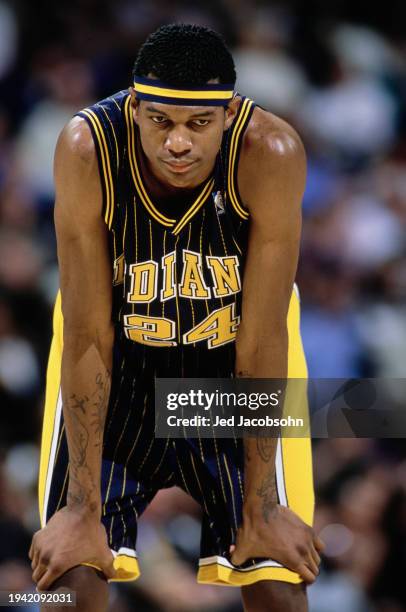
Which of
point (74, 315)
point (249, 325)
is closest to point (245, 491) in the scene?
point (249, 325)

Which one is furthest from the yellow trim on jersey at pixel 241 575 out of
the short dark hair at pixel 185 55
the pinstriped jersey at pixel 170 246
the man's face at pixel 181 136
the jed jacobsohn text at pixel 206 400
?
the short dark hair at pixel 185 55

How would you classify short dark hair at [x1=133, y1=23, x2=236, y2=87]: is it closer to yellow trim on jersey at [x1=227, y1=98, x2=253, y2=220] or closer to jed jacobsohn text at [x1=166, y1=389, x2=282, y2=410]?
yellow trim on jersey at [x1=227, y1=98, x2=253, y2=220]

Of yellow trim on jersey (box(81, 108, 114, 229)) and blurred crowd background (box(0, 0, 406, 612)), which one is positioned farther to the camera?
blurred crowd background (box(0, 0, 406, 612))

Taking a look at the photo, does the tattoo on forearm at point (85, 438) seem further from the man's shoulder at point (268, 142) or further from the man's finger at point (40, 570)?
the man's shoulder at point (268, 142)

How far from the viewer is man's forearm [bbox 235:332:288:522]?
8.66ft

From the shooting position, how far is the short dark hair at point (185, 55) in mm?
2312

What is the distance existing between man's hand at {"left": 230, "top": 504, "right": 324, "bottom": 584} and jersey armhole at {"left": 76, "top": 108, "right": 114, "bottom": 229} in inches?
33.4

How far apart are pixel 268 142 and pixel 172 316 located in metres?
Answer: 0.51

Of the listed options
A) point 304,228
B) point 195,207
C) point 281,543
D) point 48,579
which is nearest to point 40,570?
point 48,579

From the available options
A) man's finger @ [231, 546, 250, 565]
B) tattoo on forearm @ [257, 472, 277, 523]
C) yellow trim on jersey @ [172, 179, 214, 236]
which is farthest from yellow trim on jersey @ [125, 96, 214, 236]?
man's finger @ [231, 546, 250, 565]

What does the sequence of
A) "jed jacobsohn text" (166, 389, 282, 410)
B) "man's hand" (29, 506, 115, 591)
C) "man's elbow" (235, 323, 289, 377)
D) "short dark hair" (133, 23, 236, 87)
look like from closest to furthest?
"short dark hair" (133, 23, 236, 87) → "man's hand" (29, 506, 115, 591) → "man's elbow" (235, 323, 289, 377) → "jed jacobsohn text" (166, 389, 282, 410)

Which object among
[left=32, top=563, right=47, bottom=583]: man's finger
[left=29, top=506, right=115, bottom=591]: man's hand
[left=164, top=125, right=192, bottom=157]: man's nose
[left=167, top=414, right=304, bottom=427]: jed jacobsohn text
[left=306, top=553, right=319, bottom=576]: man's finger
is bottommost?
[left=306, top=553, right=319, bottom=576]: man's finger

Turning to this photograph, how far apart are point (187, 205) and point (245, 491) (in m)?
0.72

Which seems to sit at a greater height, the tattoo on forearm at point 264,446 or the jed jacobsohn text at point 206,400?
the jed jacobsohn text at point 206,400
